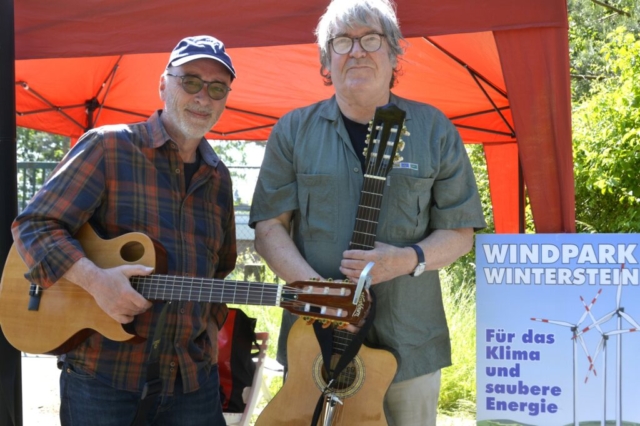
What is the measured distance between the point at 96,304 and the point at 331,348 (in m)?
0.85

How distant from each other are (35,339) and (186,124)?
0.96 meters

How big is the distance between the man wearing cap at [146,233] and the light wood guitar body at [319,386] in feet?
1.16

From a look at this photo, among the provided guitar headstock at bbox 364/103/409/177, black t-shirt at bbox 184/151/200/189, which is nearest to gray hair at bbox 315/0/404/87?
guitar headstock at bbox 364/103/409/177

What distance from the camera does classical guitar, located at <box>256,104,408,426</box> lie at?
254 centimetres

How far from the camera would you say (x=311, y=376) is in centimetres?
271

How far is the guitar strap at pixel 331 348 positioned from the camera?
258 cm

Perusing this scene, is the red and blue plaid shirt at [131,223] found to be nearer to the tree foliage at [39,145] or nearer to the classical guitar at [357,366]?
the classical guitar at [357,366]

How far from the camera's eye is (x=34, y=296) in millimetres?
2684

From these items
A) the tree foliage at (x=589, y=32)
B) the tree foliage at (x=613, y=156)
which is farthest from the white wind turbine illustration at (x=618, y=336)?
the tree foliage at (x=589, y=32)

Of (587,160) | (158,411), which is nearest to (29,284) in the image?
(158,411)

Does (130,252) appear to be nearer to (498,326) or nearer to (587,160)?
(498,326)

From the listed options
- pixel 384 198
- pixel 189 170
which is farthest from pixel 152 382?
pixel 384 198

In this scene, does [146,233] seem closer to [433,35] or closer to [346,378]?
[346,378]

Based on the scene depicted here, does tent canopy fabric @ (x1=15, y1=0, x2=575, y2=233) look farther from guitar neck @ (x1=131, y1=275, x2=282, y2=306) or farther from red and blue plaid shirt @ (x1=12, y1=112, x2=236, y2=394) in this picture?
guitar neck @ (x1=131, y1=275, x2=282, y2=306)
